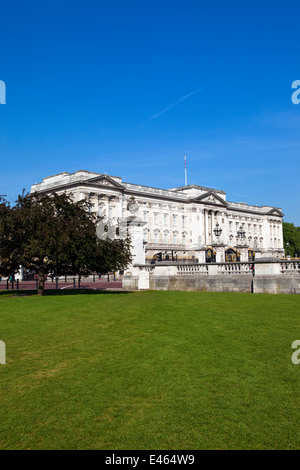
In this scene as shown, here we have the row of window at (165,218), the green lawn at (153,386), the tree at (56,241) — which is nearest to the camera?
the green lawn at (153,386)

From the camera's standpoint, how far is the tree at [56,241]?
72.3ft

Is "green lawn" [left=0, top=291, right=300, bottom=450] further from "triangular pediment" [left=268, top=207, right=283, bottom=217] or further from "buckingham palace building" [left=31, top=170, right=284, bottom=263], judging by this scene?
"triangular pediment" [left=268, top=207, right=283, bottom=217]

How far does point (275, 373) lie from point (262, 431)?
6.38 feet

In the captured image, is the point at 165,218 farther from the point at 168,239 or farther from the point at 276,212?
the point at 276,212

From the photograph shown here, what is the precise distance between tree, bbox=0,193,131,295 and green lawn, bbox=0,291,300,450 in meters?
11.3

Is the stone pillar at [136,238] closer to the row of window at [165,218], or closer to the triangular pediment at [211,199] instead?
the row of window at [165,218]

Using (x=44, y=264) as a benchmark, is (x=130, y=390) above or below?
below

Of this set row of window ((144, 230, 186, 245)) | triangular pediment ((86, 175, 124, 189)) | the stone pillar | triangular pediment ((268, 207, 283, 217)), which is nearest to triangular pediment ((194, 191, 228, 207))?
row of window ((144, 230, 186, 245))

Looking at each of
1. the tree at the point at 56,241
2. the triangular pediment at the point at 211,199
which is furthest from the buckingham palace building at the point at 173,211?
the tree at the point at 56,241

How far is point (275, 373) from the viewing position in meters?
6.32

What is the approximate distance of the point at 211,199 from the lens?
352 feet

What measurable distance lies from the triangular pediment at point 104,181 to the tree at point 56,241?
2125 inches
